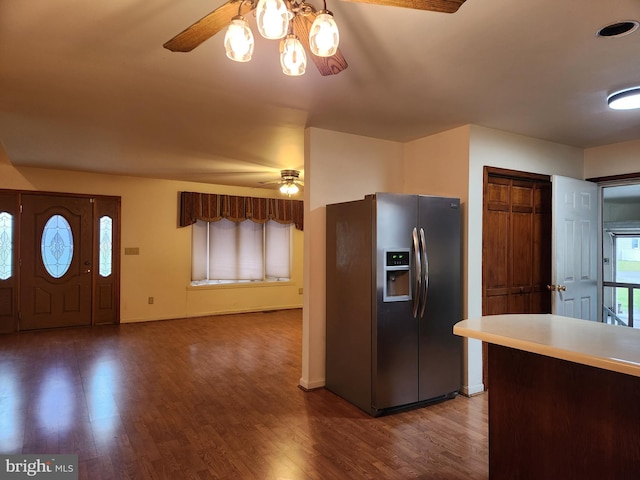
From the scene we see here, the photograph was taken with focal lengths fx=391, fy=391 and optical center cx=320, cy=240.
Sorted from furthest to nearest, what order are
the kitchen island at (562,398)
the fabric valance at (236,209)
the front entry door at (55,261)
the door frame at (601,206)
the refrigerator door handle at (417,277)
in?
1. the fabric valance at (236,209)
2. the front entry door at (55,261)
3. the door frame at (601,206)
4. the refrigerator door handle at (417,277)
5. the kitchen island at (562,398)


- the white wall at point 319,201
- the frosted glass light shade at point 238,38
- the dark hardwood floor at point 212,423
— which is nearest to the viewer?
the frosted glass light shade at point 238,38

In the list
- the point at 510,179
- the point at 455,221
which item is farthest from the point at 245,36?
the point at 510,179

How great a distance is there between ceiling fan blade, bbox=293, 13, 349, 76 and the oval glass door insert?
19.3 ft

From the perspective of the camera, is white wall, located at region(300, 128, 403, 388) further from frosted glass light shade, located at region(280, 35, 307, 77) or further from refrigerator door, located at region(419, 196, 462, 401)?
frosted glass light shade, located at region(280, 35, 307, 77)

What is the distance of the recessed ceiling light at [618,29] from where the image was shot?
1.83 m

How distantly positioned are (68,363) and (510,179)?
4996mm

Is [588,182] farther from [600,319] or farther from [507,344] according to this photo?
[507,344]

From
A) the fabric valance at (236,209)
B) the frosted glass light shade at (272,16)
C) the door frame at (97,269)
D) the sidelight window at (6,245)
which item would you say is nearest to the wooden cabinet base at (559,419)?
the frosted glass light shade at (272,16)

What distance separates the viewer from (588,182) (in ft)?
13.4

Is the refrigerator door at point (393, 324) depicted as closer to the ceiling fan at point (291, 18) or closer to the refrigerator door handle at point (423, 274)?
the refrigerator door handle at point (423, 274)

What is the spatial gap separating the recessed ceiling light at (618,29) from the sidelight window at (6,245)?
6.94 metres

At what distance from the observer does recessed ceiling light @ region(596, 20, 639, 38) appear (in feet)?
6.01

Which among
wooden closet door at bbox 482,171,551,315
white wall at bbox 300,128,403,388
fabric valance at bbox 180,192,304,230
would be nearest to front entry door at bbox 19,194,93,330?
fabric valance at bbox 180,192,304,230

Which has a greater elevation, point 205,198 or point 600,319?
point 205,198
